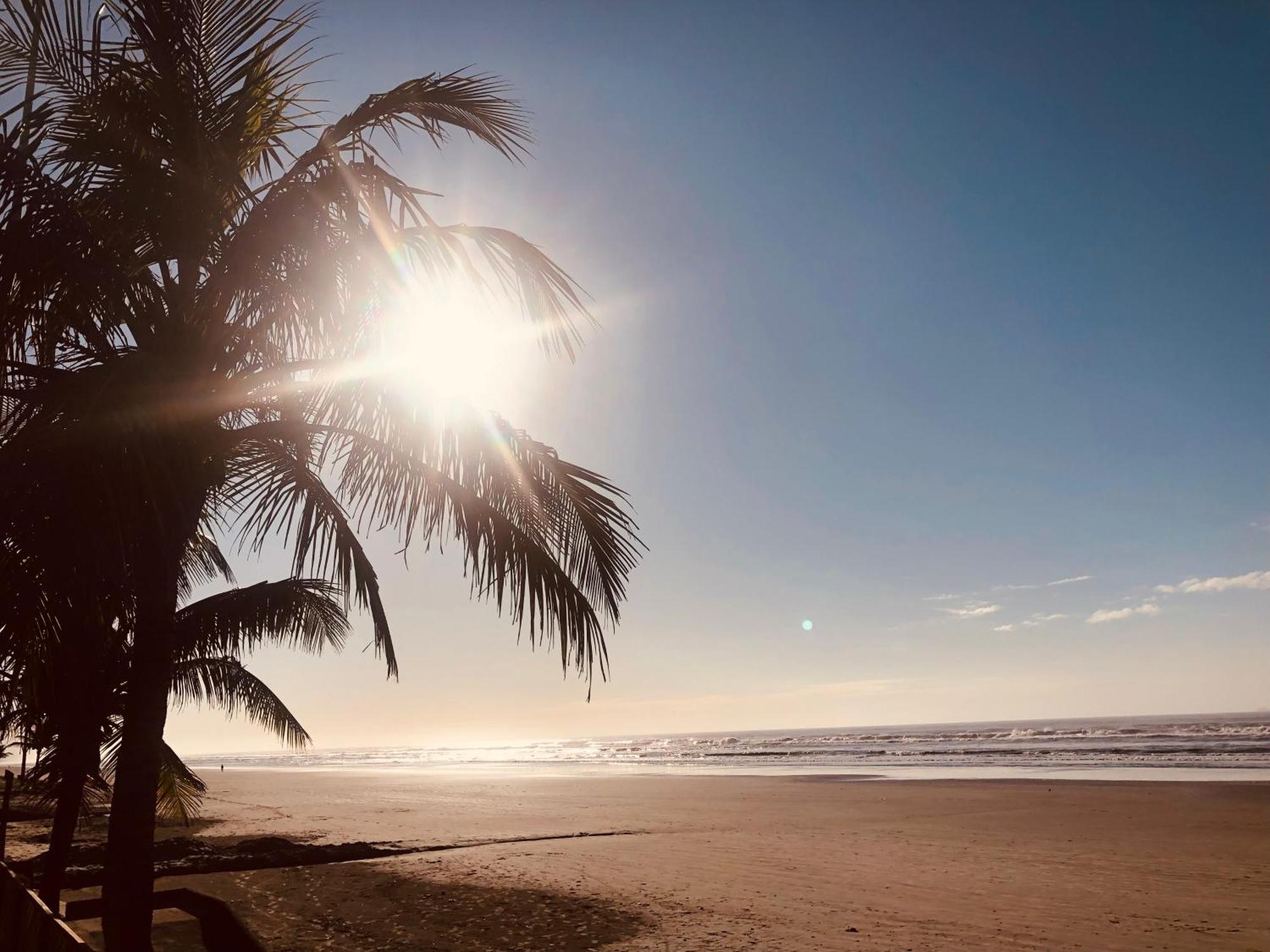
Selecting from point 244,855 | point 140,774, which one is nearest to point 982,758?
point 244,855

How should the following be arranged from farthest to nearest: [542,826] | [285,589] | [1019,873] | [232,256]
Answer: [542,826]
[1019,873]
[285,589]
[232,256]

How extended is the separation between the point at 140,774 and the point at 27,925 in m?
0.76

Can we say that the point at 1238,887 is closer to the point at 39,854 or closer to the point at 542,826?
the point at 542,826

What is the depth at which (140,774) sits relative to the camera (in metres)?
4.34

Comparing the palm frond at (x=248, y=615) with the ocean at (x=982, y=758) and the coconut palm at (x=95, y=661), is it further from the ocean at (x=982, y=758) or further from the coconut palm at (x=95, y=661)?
the ocean at (x=982, y=758)

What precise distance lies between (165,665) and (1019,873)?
10139 millimetres

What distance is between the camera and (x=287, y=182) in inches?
180

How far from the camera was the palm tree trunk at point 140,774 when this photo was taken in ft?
13.9

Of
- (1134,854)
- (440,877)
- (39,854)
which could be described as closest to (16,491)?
(440,877)

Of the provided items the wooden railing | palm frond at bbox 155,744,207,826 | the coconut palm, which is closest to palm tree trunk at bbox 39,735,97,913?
the coconut palm

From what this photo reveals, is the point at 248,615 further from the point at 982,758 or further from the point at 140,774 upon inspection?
the point at 982,758

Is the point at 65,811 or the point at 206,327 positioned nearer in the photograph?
the point at 206,327

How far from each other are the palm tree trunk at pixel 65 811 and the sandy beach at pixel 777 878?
95 cm

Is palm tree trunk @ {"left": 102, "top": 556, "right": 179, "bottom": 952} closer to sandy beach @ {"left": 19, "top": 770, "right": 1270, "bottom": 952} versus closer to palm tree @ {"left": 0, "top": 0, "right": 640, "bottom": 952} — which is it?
palm tree @ {"left": 0, "top": 0, "right": 640, "bottom": 952}
